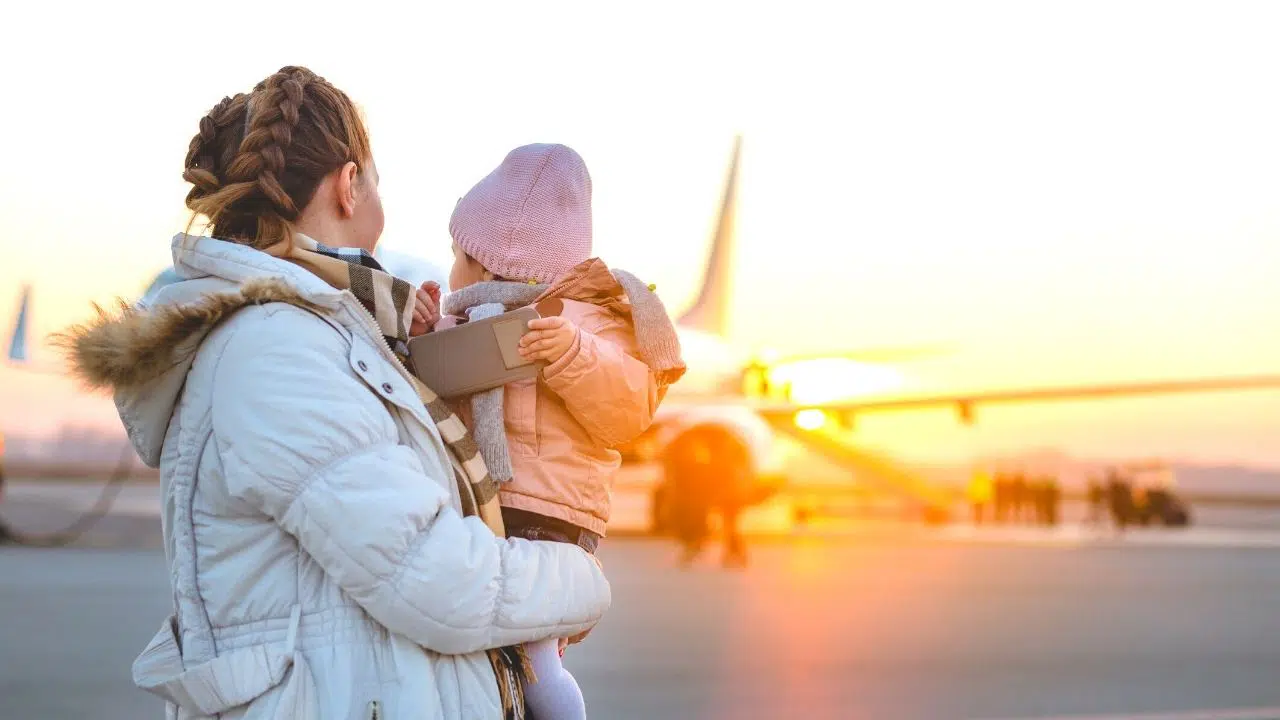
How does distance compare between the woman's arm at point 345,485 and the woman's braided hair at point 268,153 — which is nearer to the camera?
the woman's arm at point 345,485

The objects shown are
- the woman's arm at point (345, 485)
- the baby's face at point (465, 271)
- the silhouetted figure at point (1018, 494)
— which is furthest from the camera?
the silhouetted figure at point (1018, 494)

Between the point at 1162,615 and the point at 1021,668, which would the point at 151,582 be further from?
the point at 1162,615

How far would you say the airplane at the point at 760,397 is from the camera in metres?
14.5

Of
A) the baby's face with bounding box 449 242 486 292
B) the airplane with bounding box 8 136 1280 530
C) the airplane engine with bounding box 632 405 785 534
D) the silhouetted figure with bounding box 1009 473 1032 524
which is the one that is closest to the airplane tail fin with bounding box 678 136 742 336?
the airplane with bounding box 8 136 1280 530

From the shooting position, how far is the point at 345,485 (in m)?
1.47

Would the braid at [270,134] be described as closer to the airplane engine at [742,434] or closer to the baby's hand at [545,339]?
the baby's hand at [545,339]

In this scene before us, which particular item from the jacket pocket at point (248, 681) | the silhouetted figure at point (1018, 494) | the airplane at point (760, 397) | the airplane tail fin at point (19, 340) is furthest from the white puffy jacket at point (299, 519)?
the silhouetted figure at point (1018, 494)

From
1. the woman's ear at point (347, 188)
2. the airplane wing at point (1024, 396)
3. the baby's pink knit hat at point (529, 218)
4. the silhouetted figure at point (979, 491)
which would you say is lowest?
the silhouetted figure at point (979, 491)

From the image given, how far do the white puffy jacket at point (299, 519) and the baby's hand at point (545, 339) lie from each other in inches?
6.8

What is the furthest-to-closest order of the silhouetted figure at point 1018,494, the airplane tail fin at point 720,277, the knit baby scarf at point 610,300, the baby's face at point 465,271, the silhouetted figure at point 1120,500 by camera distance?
the silhouetted figure at point 1018,494
the silhouetted figure at point 1120,500
the airplane tail fin at point 720,277
the baby's face at point 465,271
the knit baby scarf at point 610,300

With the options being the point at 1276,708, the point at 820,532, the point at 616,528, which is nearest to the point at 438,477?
the point at 1276,708

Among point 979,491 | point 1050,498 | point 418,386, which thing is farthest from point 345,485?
point 979,491

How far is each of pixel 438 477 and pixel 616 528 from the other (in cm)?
1876

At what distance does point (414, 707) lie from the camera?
1.50m
